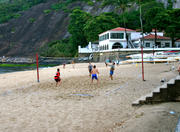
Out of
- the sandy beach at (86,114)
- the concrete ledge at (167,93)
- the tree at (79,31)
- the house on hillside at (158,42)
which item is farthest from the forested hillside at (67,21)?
the concrete ledge at (167,93)

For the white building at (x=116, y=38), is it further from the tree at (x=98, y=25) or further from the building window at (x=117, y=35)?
the tree at (x=98, y=25)

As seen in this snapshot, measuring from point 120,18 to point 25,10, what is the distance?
7526 centimetres

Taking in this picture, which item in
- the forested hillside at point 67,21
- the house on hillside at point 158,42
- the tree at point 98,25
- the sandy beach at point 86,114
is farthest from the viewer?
the tree at point 98,25

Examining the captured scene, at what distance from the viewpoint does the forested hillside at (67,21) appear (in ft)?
158

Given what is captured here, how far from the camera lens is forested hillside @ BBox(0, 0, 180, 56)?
1897 inches

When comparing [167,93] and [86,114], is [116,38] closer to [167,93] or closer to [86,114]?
[167,93]

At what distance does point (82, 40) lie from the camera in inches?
2653

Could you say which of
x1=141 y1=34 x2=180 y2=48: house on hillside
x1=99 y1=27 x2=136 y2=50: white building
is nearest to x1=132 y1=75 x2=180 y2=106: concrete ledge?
x1=141 y1=34 x2=180 y2=48: house on hillside

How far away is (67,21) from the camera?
102 meters

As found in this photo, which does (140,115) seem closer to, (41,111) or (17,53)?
(41,111)

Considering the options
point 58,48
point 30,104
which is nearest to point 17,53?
point 58,48

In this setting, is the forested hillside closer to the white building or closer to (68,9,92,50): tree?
(68,9,92,50): tree

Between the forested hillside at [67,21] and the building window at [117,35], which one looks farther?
the building window at [117,35]

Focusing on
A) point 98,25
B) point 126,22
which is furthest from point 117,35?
point 126,22
